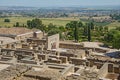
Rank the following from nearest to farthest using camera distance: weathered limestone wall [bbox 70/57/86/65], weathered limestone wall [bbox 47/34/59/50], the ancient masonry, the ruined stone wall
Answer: the ancient masonry
weathered limestone wall [bbox 70/57/86/65]
weathered limestone wall [bbox 47/34/59/50]
the ruined stone wall

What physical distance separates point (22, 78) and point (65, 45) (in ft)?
66.4

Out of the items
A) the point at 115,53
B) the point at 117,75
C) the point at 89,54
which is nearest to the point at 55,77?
the point at 117,75

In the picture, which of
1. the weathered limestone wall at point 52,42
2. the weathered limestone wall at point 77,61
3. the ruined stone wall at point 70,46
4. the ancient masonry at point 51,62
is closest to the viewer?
the ancient masonry at point 51,62

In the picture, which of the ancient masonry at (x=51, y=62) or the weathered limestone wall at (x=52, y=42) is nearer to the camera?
the ancient masonry at (x=51, y=62)

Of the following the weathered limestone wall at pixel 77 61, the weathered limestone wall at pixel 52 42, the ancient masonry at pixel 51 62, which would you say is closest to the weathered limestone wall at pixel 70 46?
the ancient masonry at pixel 51 62

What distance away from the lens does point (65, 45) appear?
32.4 metres

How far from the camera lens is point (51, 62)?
69.3ft

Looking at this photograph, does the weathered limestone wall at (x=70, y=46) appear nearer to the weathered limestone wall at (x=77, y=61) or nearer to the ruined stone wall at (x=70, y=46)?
the ruined stone wall at (x=70, y=46)

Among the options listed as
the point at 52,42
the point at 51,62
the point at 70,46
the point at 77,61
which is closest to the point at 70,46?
the point at 70,46

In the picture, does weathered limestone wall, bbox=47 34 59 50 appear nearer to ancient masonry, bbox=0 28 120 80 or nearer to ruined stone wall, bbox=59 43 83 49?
ancient masonry, bbox=0 28 120 80

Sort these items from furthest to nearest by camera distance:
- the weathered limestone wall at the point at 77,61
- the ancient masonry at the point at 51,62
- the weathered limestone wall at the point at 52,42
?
the weathered limestone wall at the point at 52,42 < the weathered limestone wall at the point at 77,61 < the ancient masonry at the point at 51,62

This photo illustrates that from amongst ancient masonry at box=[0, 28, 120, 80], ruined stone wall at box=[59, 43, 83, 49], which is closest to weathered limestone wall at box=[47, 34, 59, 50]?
ancient masonry at box=[0, 28, 120, 80]

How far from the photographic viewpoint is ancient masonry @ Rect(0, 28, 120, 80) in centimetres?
1273

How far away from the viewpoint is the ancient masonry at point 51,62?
501 inches
